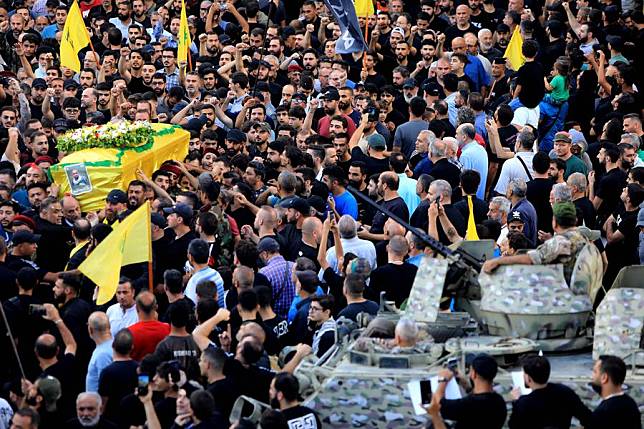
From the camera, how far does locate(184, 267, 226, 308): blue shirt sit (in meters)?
19.0

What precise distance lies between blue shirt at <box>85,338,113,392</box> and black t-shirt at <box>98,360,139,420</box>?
56 cm

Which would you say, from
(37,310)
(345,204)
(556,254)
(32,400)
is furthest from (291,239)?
(32,400)

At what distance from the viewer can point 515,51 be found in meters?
28.0

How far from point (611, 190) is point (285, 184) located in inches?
165

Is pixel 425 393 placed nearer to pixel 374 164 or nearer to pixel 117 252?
pixel 117 252

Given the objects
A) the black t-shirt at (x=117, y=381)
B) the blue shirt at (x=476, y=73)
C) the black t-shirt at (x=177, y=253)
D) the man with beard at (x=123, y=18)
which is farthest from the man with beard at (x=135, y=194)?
the man with beard at (x=123, y=18)

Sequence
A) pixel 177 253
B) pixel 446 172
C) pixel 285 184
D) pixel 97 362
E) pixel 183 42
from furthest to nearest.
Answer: pixel 183 42 → pixel 446 172 → pixel 285 184 → pixel 177 253 → pixel 97 362

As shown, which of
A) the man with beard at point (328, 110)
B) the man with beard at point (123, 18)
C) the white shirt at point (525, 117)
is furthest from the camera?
the man with beard at point (123, 18)

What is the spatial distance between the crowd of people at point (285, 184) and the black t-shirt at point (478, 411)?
2 centimetres

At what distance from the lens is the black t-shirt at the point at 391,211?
21.2 metres

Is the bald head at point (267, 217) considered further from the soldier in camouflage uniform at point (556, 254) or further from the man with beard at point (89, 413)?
the man with beard at point (89, 413)

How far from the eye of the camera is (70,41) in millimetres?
28422

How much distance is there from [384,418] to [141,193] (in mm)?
7130

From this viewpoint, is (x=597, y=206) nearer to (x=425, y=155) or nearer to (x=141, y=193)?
(x=425, y=155)
